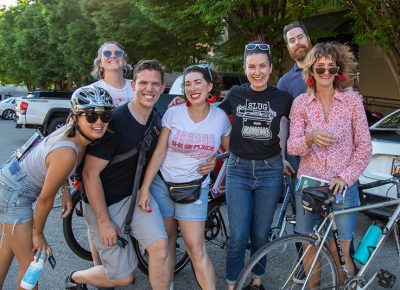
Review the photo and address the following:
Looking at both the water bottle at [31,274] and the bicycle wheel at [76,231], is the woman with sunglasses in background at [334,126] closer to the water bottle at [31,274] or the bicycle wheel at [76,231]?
Result: the water bottle at [31,274]

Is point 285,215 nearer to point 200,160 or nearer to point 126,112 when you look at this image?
point 200,160

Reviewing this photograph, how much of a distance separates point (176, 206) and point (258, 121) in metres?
0.86

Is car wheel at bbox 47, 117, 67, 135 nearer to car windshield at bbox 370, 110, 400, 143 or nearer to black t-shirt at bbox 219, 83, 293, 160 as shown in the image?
car windshield at bbox 370, 110, 400, 143

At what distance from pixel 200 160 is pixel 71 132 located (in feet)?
3.08

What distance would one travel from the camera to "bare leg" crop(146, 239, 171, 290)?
3.00m

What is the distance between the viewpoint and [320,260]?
2992mm

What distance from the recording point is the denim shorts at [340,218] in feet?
10.1

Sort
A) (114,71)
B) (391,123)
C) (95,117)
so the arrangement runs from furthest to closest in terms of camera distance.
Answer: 1. (391,123)
2. (114,71)
3. (95,117)

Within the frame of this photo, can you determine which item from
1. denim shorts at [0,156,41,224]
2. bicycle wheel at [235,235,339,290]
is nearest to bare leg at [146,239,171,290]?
bicycle wheel at [235,235,339,290]

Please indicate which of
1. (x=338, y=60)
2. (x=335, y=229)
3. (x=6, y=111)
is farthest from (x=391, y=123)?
(x=6, y=111)

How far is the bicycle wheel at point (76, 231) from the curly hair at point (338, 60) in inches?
96.9

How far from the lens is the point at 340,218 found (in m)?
3.06

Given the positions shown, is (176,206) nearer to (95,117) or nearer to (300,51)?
(95,117)

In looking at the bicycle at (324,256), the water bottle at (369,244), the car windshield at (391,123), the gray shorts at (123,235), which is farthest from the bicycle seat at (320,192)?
the car windshield at (391,123)
